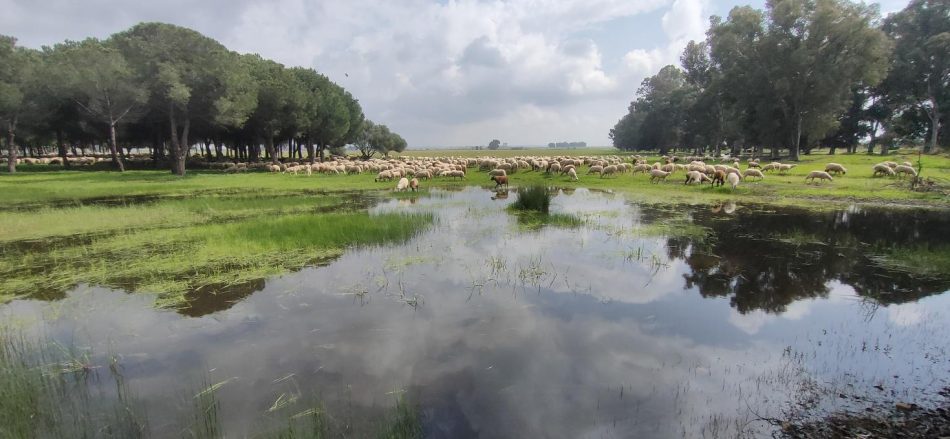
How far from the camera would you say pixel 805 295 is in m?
8.59

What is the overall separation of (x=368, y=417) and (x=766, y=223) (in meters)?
16.6

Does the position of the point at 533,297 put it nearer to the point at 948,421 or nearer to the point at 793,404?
the point at 793,404

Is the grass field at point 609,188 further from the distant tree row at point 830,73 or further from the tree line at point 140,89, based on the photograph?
the distant tree row at point 830,73

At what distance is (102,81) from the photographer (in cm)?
3506

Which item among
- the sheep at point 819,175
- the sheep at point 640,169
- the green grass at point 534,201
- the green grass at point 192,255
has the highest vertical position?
the sheep at point 640,169

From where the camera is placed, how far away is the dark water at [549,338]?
4.94 m

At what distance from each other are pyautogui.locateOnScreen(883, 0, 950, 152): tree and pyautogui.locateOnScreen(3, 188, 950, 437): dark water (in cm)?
5174

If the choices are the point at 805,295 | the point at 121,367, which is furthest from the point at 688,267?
the point at 121,367

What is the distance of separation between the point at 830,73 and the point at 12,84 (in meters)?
71.9

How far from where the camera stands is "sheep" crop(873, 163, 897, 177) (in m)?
28.2

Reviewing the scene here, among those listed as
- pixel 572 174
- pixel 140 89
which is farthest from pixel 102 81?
pixel 572 174

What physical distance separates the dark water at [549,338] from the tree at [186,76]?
104 ft

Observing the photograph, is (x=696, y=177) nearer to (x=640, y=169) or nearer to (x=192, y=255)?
(x=640, y=169)

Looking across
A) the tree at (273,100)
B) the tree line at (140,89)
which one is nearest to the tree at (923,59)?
the tree at (273,100)
